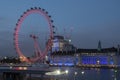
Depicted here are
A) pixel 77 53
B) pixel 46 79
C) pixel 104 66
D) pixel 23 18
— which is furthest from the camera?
pixel 77 53

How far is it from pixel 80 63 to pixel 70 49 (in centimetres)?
2179

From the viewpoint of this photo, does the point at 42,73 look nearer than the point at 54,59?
Yes

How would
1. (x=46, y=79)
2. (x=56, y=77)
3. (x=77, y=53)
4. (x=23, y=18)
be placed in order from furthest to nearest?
(x=77, y=53) < (x=23, y=18) < (x=56, y=77) < (x=46, y=79)

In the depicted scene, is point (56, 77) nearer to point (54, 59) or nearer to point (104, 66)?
point (104, 66)

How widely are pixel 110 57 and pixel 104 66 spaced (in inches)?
235

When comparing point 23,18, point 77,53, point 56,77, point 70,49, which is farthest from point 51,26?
point 70,49

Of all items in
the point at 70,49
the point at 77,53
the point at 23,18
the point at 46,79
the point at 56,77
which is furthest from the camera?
the point at 70,49

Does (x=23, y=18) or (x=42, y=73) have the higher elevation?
(x=23, y=18)

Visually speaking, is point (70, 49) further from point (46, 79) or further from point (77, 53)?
point (46, 79)

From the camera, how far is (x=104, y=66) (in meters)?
154

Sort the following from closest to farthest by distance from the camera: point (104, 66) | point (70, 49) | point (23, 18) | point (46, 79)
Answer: point (46, 79), point (23, 18), point (104, 66), point (70, 49)

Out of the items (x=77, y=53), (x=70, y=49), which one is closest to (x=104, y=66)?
(x=77, y=53)

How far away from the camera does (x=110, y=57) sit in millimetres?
158375

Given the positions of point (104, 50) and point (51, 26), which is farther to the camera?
point (104, 50)
